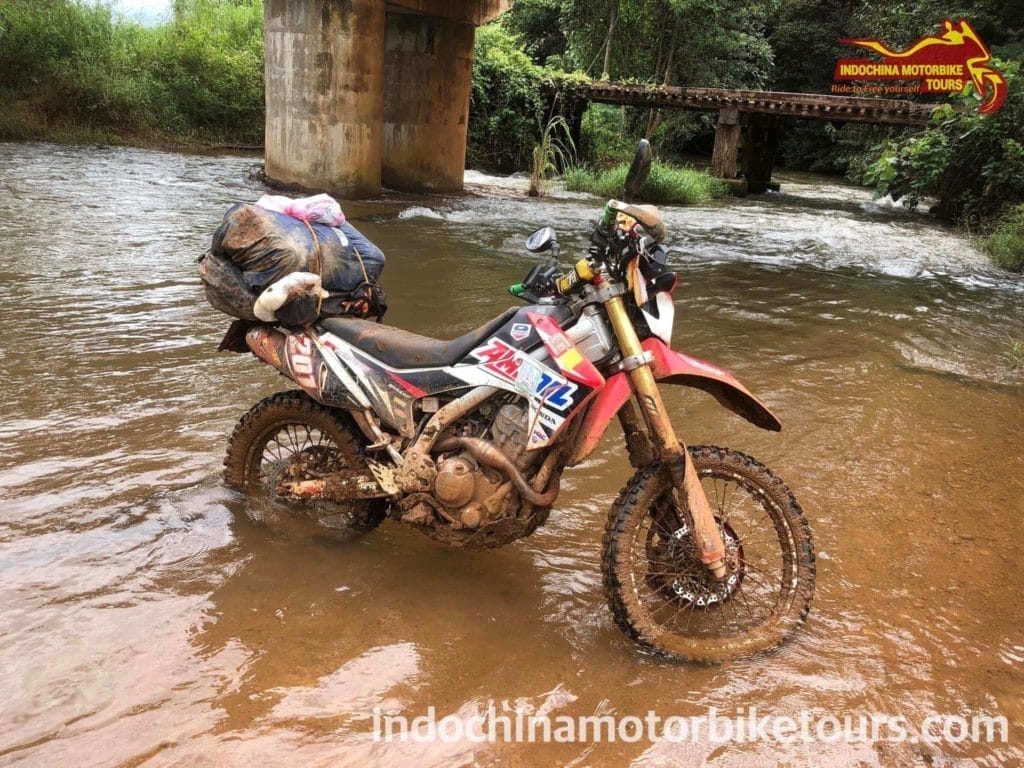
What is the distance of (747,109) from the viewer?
821 inches

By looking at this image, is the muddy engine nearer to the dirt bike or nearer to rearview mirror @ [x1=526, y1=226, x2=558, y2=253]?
the dirt bike

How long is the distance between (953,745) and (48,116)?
64.9 feet

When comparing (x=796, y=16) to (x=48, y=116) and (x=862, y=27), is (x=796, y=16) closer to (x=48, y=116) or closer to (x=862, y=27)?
(x=862, y=27)

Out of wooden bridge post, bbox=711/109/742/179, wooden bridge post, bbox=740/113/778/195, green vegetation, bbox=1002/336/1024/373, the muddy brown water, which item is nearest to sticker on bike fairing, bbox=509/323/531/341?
the muddy brown water

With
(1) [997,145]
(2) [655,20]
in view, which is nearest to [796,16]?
(2) [655,20]

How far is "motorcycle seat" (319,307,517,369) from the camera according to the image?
9.70 ft

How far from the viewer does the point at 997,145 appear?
15.2 meters

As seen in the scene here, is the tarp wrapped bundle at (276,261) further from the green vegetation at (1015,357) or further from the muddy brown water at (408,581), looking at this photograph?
the green vegetation at (1015,357)

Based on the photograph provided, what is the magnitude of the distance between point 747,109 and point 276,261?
20178 millimetres

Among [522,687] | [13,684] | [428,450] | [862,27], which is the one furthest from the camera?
[862,27]

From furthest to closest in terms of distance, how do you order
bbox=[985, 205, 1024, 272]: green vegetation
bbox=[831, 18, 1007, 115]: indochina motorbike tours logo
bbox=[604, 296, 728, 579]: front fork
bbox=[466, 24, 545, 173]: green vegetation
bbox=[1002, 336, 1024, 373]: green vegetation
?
bbox=[466, 24, 545, 173]: green vegetation < bbox=[831, 18, 1007, 115]: indochina motorbike tours logo < bbox=[985, 205, 1024, 272]: green vegetation < bbox=[1002, 336, 1024, 373]: green vegetation < bbox=[604, 296, 728, 579]: front fork

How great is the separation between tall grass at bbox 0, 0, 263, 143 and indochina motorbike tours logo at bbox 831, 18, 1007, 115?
47.5 ft

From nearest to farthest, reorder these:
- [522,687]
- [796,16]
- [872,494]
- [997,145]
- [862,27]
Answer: [522,687], [872,494], [997,145], [862,27], [796,16]

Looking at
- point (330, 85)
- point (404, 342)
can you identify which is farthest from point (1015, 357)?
point (330, 85)
